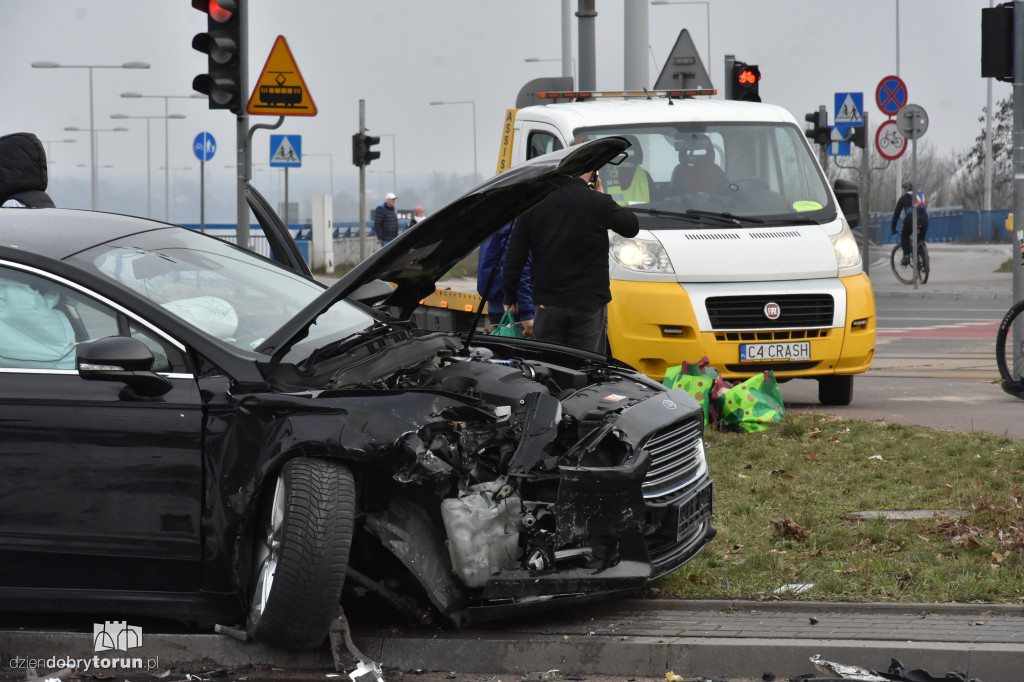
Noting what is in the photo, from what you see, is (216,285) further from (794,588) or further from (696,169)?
(696,169)

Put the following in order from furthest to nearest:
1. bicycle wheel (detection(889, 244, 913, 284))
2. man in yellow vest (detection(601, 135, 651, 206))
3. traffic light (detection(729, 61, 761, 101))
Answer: bicycle wheel (detection(889, 244, 913, 284)) → traffic light (detection(729, 61, 761, 101)) → man in yellow vest (detection(601, 135, 651, 206))

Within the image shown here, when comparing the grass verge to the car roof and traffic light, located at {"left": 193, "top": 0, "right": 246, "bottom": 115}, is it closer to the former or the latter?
the car roof

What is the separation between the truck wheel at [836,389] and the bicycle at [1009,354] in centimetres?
125

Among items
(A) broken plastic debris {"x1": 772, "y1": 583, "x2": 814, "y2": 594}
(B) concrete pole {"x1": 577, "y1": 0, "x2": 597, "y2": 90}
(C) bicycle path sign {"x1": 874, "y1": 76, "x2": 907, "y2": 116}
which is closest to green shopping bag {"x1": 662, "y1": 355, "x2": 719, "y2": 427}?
(A) broken plastic debris {"x1": 772, "y1": 583, "x2": 814, "y2": 594}

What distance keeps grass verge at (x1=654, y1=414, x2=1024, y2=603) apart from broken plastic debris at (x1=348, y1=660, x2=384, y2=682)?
51.2 inches

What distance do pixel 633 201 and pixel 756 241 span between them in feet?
3.41

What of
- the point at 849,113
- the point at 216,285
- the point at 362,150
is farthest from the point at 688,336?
the point at 362,150

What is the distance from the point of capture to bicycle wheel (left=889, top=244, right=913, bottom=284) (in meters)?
26.8

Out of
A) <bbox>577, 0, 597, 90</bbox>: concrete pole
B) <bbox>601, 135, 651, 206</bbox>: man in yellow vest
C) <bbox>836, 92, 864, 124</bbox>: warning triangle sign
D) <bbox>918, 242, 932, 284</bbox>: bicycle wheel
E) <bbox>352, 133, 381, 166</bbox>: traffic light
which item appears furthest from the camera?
<bbox>352, 133, 381, 166</bbox>: traffic light

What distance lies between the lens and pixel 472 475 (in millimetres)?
4578

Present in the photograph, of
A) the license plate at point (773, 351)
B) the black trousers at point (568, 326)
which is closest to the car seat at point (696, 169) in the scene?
the license plate at point (773, 351)

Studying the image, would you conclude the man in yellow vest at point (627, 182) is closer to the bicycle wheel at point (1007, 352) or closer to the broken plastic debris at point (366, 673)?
the bicycle wheel at point (1007, 352)

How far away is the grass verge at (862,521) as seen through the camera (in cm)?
513

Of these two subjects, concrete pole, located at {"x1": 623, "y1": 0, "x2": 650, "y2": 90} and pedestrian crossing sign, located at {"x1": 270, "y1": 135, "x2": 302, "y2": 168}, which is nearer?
concrete pole, located at {"x1": 623, "y1": 0, "x2": 650, "y2": 90}
